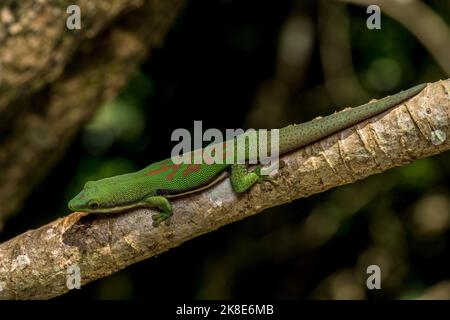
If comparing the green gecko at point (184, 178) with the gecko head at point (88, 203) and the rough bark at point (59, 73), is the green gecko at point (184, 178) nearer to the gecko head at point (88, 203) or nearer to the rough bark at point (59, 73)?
the gecko head at point (88, 203)

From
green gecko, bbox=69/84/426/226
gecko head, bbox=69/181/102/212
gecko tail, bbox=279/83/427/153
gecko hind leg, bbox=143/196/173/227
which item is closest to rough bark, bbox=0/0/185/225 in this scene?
green gecko, bbox=69/84/426/226

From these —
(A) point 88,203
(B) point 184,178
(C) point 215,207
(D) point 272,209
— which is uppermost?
(D) point 272,209

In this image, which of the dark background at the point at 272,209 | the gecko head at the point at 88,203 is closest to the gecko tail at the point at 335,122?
the gecko head at the point at 88,203

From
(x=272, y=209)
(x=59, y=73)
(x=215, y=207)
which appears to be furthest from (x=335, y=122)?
(x=272, y=209)

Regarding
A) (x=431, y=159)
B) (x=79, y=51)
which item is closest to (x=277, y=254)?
(x=431, y=159)

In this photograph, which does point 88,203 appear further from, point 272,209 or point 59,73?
point 272,209

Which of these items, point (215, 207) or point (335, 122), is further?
point (215, 207)

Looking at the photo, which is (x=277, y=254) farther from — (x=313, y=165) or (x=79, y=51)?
(x=313, y=165)
